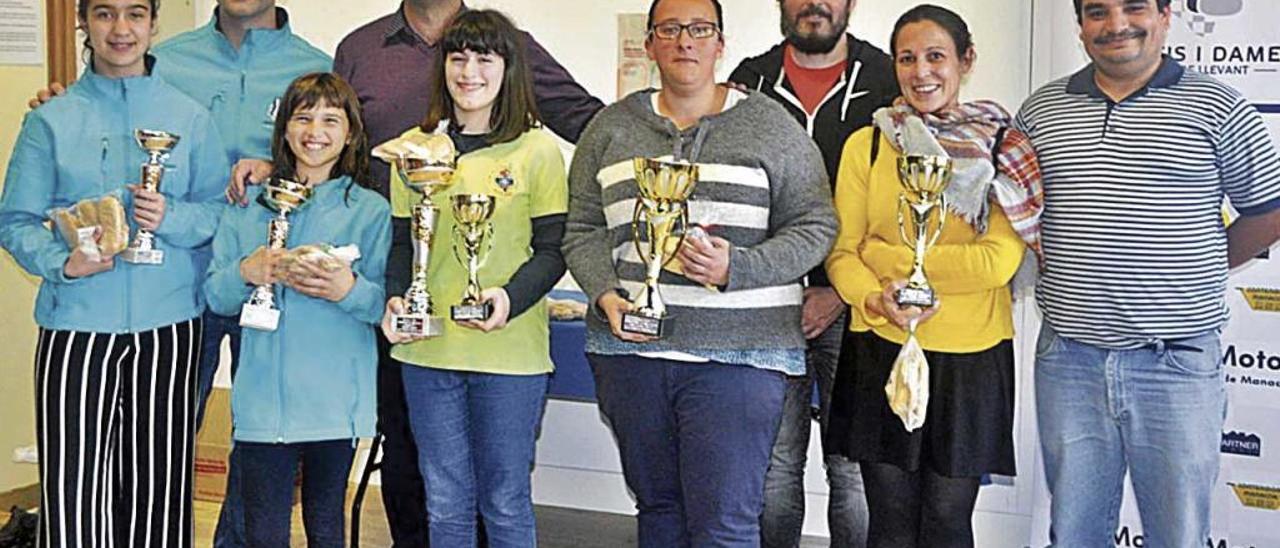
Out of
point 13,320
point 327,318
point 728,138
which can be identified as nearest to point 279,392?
point 327,318

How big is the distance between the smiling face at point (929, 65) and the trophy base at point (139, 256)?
1.73 m

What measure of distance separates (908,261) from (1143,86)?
609 mm

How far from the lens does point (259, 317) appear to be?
111 inches

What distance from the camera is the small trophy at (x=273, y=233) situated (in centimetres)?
282

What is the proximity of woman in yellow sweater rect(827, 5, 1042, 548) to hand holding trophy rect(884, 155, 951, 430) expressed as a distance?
0.03 meters

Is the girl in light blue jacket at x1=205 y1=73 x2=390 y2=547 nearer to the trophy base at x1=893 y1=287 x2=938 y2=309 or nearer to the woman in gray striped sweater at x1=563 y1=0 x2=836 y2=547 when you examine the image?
the woman in gray striped sweater at x1=563 y1=0 x2=836 y2=547

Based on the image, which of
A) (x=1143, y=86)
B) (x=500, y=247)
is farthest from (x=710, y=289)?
(x=1143, y=86)

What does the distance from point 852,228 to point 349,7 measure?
2993mm

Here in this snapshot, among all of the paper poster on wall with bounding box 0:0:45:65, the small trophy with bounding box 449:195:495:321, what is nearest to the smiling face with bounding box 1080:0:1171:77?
the small trophy with bounding box 449:195:495:321

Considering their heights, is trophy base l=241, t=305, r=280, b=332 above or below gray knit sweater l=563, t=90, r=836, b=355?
below

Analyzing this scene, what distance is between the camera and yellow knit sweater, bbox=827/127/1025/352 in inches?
103

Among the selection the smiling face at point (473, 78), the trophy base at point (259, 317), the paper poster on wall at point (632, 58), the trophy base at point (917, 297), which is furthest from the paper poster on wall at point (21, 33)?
the trophy base at point (917, 297)

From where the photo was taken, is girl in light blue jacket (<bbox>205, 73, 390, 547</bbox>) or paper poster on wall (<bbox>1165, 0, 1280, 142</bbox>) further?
paper poster on wall (<bbox>1165, 0, 1280, 142</bbox>)

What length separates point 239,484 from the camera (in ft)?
10.4
